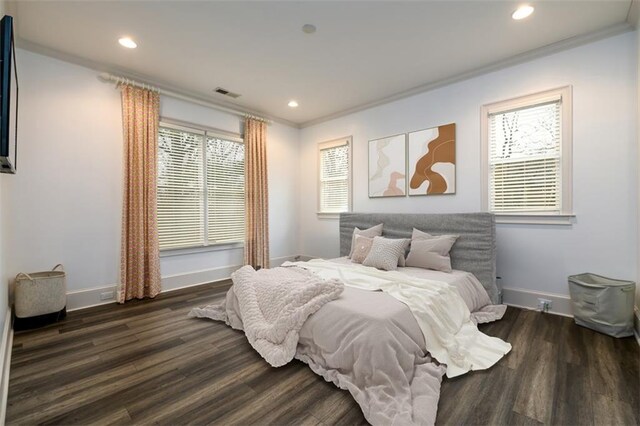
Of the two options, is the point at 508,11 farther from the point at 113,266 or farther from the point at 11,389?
the point at 113,266

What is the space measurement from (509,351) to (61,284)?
4.23 m

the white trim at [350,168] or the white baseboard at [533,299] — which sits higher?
the white trim at [350,168]

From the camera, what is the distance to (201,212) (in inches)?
173

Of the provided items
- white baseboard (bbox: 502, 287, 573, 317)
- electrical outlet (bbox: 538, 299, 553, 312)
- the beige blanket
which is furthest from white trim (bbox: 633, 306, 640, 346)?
the beige blanket

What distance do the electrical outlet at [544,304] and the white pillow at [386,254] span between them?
1521mm

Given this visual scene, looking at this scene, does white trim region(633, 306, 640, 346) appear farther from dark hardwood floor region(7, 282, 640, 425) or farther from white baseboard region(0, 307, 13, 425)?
white baseboard region(0, 307, 13, 425)

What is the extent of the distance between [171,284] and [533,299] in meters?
4.57

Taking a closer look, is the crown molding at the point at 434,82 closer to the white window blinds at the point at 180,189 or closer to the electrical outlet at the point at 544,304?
the white window blinds at the point at 180,189

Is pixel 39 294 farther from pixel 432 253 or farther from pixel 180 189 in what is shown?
pixel 432 253

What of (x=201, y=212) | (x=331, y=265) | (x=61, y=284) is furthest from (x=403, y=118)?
(x=61, y=284)

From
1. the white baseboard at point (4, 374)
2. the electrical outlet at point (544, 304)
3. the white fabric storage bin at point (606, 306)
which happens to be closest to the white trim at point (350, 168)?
the electrical outlet at point (544, 304)

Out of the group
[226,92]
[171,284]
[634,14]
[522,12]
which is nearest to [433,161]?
[522,12]

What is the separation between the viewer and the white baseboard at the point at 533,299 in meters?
2.98

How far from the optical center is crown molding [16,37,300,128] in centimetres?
299
